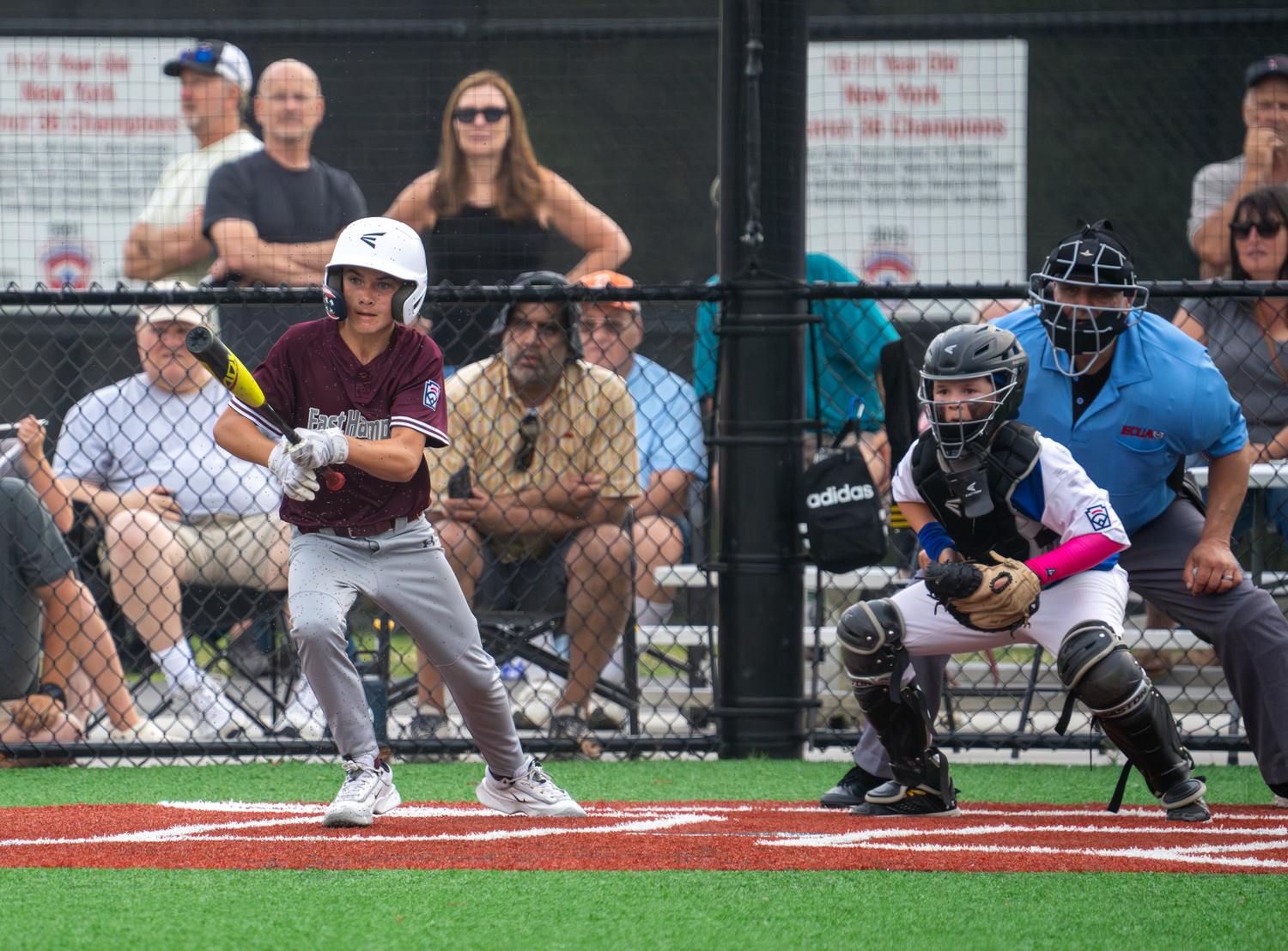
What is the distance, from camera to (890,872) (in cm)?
306

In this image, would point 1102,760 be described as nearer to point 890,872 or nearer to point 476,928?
point 890,872

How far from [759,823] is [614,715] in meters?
2.12

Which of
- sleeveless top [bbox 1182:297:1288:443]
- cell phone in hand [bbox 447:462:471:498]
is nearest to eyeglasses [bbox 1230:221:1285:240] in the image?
sleeveless top [bbox 1182:297:1288:443]

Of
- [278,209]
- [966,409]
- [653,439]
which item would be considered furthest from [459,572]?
[966,409]

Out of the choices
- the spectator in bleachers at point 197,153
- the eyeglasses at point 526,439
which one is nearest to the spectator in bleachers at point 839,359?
the eyeglasses at point 526,439

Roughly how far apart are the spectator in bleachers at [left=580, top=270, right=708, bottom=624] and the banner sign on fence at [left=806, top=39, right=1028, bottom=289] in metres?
1.04

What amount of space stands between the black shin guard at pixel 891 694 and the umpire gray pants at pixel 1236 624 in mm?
860

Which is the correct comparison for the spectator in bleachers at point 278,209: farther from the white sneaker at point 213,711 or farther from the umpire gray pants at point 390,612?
the umpire gray pants at point 390,612

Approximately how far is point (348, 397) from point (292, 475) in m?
0.42

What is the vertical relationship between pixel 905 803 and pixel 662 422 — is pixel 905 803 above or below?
below

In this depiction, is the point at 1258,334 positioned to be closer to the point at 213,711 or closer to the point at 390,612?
the point at 390,612

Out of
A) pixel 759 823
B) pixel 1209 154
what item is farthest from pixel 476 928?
pixel 1209 154

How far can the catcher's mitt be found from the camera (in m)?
3.72

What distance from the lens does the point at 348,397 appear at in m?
3.87
